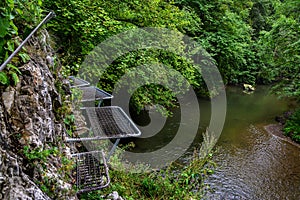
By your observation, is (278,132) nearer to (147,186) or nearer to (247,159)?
(247,159)

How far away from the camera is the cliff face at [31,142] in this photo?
146 centimetres

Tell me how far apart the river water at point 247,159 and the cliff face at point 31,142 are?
368 centimetres

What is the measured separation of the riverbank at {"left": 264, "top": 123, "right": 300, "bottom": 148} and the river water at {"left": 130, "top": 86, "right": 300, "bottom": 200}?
225mm

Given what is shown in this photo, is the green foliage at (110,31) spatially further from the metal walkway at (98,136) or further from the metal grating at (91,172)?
the metal grating at (91,172)

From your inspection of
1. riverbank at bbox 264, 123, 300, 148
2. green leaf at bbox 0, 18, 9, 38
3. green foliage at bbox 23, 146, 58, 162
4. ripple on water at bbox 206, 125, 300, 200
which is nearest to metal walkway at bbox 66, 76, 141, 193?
green foliage at bbox 23, 146, 58, 162

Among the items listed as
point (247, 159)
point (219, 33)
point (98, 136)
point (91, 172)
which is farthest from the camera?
point (219, 33)

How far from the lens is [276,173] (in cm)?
597

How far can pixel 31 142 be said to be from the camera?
177cm

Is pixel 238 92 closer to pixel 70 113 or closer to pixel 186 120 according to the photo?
pixel 186 120

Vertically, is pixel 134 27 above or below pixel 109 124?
above

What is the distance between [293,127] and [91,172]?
839cm

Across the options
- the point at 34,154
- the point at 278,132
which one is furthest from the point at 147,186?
the point at 278,132

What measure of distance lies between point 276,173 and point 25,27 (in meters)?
6.14

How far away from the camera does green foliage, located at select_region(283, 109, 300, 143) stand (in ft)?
26.8
